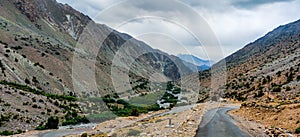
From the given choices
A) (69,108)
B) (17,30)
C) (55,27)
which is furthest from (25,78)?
(55,27)

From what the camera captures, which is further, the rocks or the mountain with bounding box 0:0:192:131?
the mountain with bounding box 0:0:192:131

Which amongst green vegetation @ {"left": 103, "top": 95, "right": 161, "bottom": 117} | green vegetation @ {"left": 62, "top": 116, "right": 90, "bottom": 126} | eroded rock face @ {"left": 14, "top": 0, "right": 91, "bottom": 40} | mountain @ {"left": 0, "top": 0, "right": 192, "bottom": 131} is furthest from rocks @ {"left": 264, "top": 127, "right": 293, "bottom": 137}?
eroded rock face @ {"left": 14, "top": 0, "right": 91, "bottom": 40}

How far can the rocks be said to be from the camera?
23639mm

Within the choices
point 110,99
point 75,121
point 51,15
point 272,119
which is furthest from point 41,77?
point 51,15

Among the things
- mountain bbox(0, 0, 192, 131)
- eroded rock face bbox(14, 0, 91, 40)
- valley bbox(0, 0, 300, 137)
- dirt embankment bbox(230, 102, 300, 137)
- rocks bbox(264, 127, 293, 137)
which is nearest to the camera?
rocks bbox(264, 127, 293, 137)

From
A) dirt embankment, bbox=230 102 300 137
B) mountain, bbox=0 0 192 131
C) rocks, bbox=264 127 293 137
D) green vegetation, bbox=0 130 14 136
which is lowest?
green vegetation, bbox=0 130 14 136

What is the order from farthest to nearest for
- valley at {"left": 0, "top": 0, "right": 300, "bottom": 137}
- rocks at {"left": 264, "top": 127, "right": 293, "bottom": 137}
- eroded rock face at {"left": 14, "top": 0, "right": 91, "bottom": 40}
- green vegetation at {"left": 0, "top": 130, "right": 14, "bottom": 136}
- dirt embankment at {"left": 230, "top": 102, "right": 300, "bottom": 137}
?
eroded rock face at {"left": 14, "top": 0, "right": 91, "bottom": 40}
green vegetation at {"left": 0, "top": 130, "right": 14, "bottom": 136}
valley at {"left": 0, "top": 0, "right": 300, "bottom": 137}
dirt embankment at {"left": 230, "top": 102, "right": 300, "bottom": 137}
rocks at {"left": 264, "top": 127, "right": 293, "bottom": 137}

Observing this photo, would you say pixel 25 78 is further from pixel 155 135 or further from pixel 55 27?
pixel 55 27

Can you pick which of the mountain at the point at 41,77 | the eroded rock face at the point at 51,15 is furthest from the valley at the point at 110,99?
the eroded rock face at the point at 51,15

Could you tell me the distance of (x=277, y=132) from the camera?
2455 cm

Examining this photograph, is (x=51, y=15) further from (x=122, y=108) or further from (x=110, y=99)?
(x=122, y=108)

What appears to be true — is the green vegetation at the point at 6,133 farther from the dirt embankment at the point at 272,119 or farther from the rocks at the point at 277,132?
the rocks at the point at 277,132

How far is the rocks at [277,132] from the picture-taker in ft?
77.6

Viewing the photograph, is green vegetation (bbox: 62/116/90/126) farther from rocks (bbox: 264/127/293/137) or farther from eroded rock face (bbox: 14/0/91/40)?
eroded rock face (bbox: 14/0/91/40)
